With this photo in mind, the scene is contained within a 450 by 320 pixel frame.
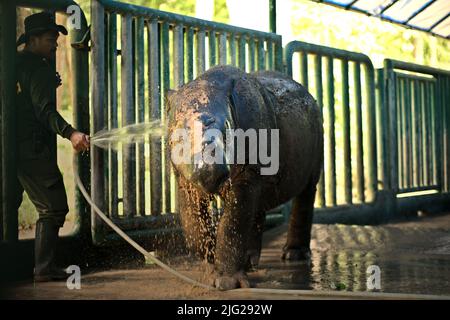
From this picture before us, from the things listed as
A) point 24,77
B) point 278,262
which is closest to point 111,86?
point 24,77

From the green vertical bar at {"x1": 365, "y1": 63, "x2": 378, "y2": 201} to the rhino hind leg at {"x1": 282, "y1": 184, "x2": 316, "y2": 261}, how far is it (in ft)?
11.0

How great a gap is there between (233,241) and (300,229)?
5.18 ft

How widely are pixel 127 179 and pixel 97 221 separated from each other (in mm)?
489

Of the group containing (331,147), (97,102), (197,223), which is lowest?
(197,223)

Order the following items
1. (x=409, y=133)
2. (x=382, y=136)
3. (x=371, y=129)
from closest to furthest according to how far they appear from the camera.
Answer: (x=371, y=129)
(x=382, y=136)
(x=409, y=133)

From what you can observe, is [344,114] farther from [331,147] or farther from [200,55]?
[200,55]

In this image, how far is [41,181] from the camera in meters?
5.20

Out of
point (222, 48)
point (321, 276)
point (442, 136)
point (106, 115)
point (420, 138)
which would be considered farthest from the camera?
point (442, 136)

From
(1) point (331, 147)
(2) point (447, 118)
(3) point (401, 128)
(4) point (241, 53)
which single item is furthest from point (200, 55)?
(2) point (447, 118)

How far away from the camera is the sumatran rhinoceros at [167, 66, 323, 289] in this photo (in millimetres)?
4117

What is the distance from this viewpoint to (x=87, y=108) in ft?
18.8

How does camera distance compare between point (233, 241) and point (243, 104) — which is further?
point (243, 104)

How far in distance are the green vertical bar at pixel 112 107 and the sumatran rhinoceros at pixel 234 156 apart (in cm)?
120
